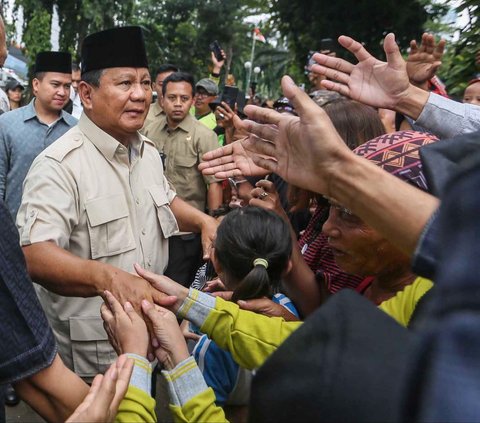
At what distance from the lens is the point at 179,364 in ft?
5.40

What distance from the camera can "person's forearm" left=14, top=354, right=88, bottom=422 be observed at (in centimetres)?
143

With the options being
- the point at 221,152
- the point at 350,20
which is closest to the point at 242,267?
Answer: the point at 221,152

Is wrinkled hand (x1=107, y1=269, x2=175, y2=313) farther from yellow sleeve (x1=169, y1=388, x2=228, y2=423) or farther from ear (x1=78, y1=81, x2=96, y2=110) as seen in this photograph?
ear (x1=78, y1=81, x2=96, y2=110)

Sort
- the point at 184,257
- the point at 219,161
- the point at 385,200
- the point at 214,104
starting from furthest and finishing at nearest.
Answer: the point at 214,104 → the point at 184,257 → the point at 219,161 → the point at 385,200

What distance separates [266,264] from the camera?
2.04 meters

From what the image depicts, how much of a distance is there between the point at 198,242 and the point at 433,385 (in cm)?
380

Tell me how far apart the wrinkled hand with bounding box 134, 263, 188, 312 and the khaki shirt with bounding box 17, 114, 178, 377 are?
0.46m

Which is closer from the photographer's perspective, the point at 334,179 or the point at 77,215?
the point at 334,179

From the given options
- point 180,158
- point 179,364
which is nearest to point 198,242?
point 180,158

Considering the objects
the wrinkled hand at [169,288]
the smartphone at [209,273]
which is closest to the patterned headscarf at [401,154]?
the wrinkled hand at [169,288]

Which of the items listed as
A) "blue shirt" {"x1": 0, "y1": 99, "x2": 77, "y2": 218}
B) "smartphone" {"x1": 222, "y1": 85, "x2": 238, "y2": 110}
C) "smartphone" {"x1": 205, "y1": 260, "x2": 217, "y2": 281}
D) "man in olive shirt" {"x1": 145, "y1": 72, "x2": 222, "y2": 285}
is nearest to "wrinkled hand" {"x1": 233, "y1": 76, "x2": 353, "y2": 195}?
"smartphone" {"x1": 205, "y1": 260, "x2": 217, "y2": 281}

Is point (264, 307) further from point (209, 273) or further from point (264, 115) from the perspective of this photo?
point (209, 273)

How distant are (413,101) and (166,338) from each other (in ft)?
4.13

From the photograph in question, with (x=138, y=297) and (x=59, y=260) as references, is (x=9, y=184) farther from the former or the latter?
(x=138, y=297)
